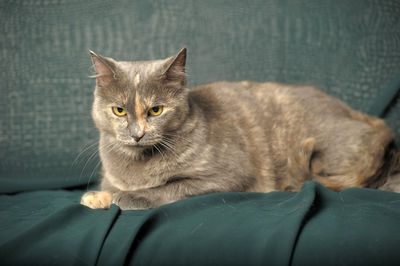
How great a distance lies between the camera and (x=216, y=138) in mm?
1545

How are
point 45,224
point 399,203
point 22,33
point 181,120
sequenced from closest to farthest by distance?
point 45,224, point 399,203, point 181,120, point 22,33

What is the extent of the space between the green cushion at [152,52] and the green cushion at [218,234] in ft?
1.98

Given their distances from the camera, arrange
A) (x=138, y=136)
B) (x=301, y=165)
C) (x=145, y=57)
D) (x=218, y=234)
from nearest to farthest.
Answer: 1. (x=218, y=234)
2. (x=138, y=136)
3. (x=301, y=165)
4. (x=145, y=57)

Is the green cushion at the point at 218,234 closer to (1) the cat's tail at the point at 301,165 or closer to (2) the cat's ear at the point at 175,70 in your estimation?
(1) the cat's tail at the point at 301,165

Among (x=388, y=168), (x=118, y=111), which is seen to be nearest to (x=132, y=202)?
(x=118, y=111)

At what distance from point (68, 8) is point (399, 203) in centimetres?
160

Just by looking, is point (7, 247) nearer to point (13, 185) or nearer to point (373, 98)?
point (13, 185)

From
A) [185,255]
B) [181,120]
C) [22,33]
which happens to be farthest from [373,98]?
[22,33]

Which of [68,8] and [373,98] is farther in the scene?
[373,98]

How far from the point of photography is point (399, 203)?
4.24 ft

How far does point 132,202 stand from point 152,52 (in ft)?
2.82

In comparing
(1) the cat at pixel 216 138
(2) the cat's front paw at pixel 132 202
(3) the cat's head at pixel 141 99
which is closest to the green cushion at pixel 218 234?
(2) the cat's front paw at pixel 132 202

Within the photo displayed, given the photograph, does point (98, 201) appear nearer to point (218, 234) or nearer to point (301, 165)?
point (218, 234)

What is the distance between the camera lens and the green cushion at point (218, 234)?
104 centimetres
